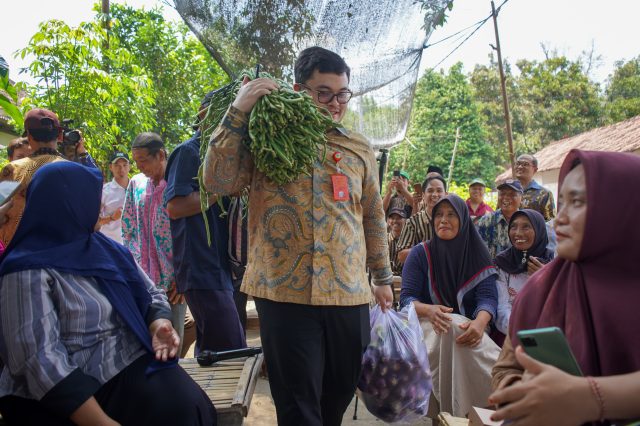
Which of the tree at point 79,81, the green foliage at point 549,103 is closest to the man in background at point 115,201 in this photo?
the tree at point 79,81

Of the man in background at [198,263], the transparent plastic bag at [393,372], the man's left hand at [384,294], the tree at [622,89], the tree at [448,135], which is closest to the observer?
the man's left hand at [384,294]

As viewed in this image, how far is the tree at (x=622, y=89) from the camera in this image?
3053 cm

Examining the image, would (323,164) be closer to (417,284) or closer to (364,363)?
(364,363)

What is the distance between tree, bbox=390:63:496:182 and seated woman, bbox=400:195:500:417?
1181 inches

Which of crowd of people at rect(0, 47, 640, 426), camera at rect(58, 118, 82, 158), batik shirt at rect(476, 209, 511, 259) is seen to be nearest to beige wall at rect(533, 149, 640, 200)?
batik shirt at rect(476, 209, 511, 259)

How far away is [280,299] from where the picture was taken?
224cm

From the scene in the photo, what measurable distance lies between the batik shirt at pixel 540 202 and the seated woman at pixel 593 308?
4639mm

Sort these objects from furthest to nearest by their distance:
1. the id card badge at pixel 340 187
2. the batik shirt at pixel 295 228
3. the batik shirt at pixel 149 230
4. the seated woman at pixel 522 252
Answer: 1. the seated woman at pixel 522 252
2. the batik shirt at pixel 149 230
3. the id card badge at pixel 340 187
4. the batik shirt at pixel 295 228

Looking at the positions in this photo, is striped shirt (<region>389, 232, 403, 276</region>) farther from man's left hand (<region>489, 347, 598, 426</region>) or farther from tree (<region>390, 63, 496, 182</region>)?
tree (<region>390, 63, 496, 182</region>)

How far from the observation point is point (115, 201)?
20.2ft

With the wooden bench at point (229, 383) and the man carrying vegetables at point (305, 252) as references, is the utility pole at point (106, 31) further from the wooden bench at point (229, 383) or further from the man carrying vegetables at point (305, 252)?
the man carrying vegetables at point (305, 252)

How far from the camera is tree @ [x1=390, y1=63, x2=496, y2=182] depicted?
3453 centimetres

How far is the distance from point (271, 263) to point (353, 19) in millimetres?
3947

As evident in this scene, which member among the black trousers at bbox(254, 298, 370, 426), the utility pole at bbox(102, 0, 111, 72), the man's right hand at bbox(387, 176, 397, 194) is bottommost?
the black trousers at bbox(254, 298, 370, 426)
